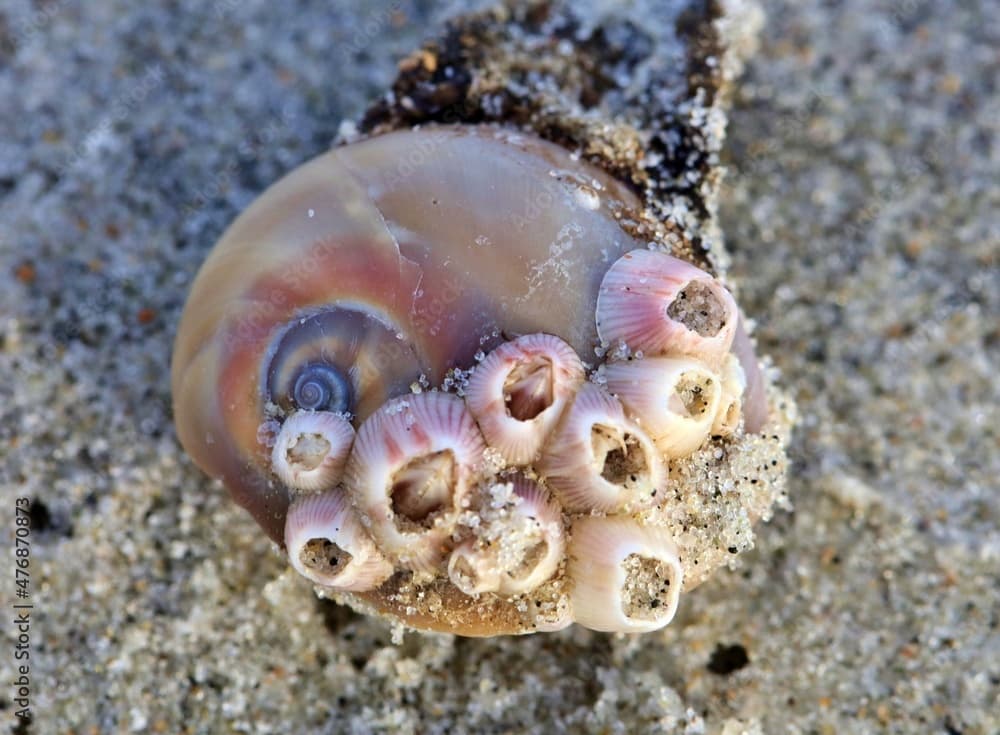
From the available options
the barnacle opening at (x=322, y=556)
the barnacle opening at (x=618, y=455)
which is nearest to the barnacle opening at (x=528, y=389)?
the barnacle opening at (x=618, y=455)

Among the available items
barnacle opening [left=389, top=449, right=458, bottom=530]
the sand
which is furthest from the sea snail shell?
the sand

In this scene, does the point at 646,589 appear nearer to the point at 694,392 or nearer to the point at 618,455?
the point at 618,455

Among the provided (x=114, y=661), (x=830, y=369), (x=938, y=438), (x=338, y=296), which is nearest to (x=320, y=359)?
(x=338, y=296)

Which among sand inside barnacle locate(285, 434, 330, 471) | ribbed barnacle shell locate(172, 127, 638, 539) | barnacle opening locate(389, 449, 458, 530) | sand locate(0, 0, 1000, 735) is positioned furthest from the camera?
sand locate(0, 0, 1000, 735)

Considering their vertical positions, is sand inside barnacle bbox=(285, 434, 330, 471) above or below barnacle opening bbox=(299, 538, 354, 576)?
above

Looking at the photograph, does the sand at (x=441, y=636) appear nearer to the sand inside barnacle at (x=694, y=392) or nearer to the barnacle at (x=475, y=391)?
the barnacle at (x=475, y=391)

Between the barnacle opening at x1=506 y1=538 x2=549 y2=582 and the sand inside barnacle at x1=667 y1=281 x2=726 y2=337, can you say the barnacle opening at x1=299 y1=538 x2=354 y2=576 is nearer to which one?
the barnacle opening at x1=506 y1=538 x2=549 y2=582

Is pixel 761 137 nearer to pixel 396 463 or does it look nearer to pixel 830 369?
pixel 830 369

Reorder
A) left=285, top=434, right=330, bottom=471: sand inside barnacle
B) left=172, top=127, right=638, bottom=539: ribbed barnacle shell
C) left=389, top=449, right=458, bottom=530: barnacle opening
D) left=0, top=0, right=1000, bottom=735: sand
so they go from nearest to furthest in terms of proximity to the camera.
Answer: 1. left=389, top=449, right=458, bottom=530: barnacle opening
2. left=285, top=434, right=330, bottom=471: sand inside barnacle
3. left=172, top=127, right=638, bottom=539: ribbed barnacle shell
4. left=0, top=0, right=1000, bottom=735: sand
